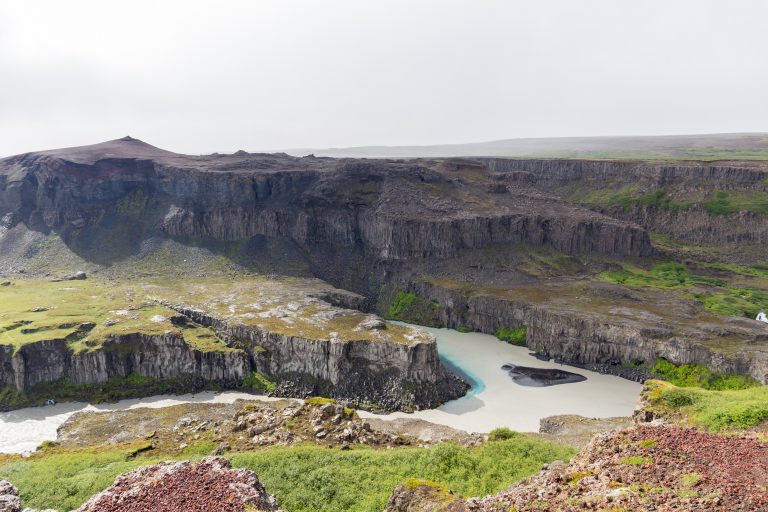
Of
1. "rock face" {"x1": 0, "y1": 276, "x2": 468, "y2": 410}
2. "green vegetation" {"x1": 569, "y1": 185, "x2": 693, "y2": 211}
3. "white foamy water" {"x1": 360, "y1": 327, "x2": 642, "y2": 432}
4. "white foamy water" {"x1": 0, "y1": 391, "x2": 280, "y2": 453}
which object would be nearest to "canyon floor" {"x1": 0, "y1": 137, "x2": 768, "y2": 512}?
"rock face" {"x1": 0, "y1": 276, "x2": 468, "y2": 410}

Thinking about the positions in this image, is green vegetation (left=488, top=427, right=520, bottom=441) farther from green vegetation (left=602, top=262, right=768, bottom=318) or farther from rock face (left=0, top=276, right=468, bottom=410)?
green vegetation (left=602, top=262, right=768, bottom=318)

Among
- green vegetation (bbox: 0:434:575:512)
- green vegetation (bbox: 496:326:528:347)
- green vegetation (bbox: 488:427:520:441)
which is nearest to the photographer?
green vegetation (bbox: 0:434:575:512)

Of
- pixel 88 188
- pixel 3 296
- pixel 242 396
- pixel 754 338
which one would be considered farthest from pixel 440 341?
pixel 88 188

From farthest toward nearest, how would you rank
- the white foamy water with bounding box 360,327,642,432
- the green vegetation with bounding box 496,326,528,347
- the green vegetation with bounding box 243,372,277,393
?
1. the green vegetation with bounding box 496,326,528,347
2. the green vegetation with bounding box 243,372,277,393
3. the white foamy water with bounding box 360,327,642,432

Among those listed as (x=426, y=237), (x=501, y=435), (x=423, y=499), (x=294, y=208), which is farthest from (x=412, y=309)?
(x=423, y=499)

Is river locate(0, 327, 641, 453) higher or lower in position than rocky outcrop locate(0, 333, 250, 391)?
lower

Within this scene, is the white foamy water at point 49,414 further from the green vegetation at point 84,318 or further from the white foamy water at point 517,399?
the white foamy water at point 517,399
